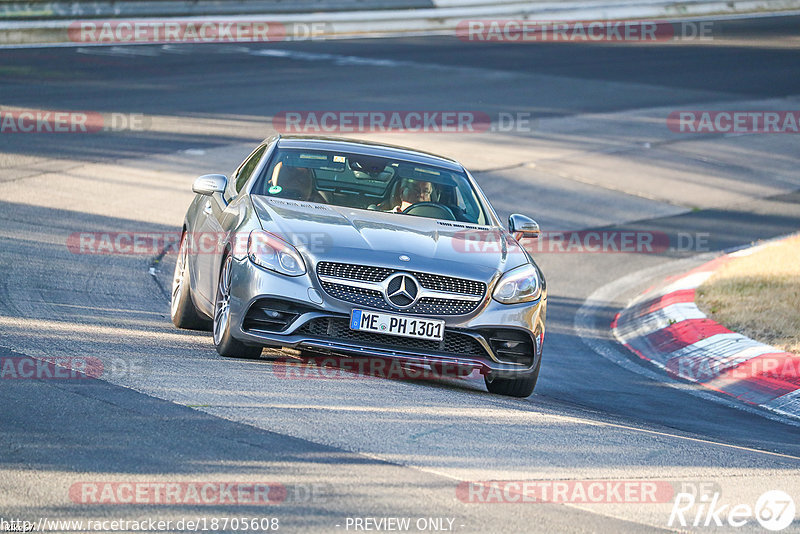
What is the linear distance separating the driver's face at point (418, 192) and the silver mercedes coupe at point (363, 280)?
2.7 inches

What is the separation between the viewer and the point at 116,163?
16125 millimetres

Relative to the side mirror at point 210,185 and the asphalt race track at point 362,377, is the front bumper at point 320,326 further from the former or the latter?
the side mirror at point 210,185

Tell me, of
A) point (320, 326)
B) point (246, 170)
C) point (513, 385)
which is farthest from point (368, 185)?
point (513, 385)

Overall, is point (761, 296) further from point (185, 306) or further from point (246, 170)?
point (185, 306)

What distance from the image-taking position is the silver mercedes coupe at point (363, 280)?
24.1ft

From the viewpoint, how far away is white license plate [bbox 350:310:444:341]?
7.32m

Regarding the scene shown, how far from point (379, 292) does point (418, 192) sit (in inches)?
64.9

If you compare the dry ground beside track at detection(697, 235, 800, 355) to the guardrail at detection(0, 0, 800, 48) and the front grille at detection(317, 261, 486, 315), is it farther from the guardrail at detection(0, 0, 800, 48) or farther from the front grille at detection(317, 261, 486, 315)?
the guardrail at detection(0, 0, 800, 48)

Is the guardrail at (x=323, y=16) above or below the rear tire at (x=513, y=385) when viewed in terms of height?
above

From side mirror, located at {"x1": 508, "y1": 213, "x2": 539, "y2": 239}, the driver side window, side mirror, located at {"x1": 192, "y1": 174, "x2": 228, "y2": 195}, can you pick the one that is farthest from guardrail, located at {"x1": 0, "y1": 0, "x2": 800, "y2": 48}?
side mirror, located at {"x1": 508, "y1": 213, "x2": 539, "y2": 239}

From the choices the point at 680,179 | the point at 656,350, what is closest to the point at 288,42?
the point at 680,179

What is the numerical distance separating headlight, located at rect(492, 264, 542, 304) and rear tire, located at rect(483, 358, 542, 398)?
49 centimetres

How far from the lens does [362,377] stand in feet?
24.9

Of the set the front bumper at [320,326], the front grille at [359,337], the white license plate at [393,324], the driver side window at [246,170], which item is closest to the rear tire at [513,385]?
the front bumper at [320,326]
